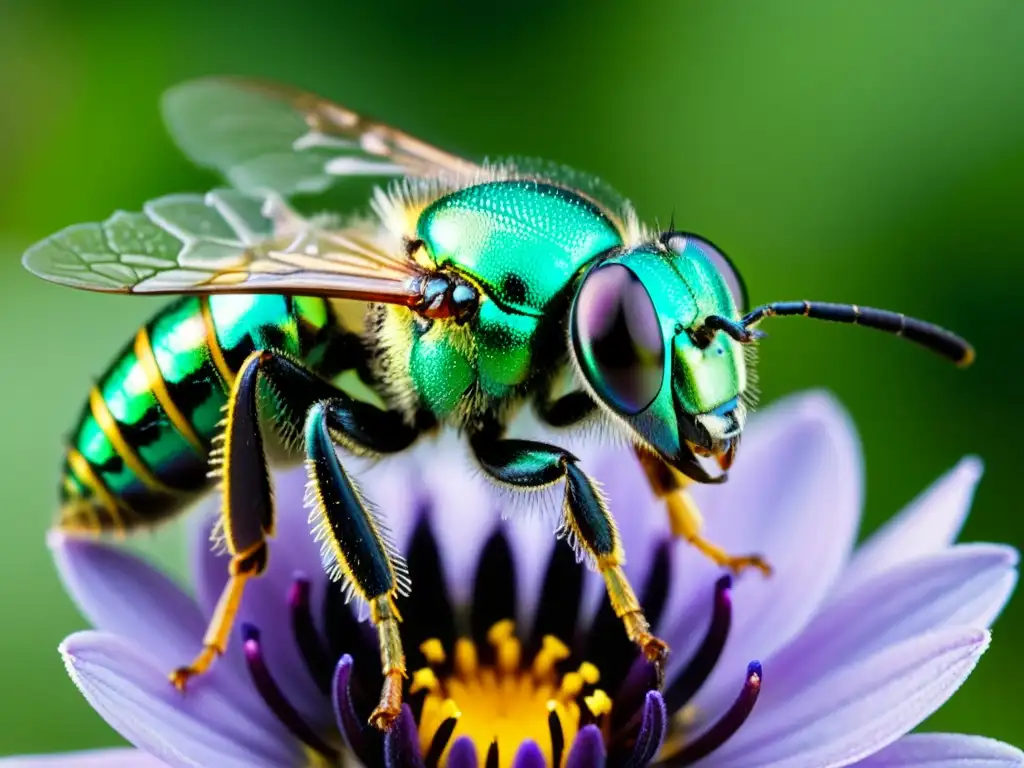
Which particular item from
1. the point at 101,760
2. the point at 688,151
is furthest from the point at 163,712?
the point at 688,151

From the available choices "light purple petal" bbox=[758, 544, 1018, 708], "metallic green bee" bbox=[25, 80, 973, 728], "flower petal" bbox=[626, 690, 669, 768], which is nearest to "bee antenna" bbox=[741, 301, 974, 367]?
"metallic green bee" bbox=[25, 80, 973, 728]

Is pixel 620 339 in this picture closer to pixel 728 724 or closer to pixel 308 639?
pixel 728 724

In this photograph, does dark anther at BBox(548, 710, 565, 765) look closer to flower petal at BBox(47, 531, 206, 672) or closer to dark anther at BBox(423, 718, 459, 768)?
dark anther at BBox(423, 718, 459, 768)

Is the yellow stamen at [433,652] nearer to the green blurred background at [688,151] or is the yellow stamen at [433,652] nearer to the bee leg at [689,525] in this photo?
the bee leg at [689,525]

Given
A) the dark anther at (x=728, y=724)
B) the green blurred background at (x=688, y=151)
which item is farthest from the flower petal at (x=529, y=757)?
the green blurred background at (x=688, y=151)

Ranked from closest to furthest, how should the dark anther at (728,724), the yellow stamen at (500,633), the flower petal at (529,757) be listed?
the flower petal at (529,757)
the dark anther at (728,724)
the yellow stamen at (500,633)

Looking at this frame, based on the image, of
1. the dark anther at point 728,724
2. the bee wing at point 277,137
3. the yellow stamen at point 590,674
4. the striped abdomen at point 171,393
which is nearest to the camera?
the dark anther at point 728,724

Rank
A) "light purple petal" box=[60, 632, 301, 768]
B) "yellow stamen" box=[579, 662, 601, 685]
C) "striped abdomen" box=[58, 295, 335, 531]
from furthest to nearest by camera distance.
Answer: "yellow stamen" box=[579, 662, 601, 685] < "striped abdomen" box=[58, 295, 335, 531] < "light purple petal" box=[60, 632, 301, 768]
